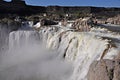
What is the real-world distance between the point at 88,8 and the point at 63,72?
5047 centimetres

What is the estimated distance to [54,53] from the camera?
22672 mm

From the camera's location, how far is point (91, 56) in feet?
51.1

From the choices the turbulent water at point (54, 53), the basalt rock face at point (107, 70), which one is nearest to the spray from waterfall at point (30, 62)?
the turbulent water at point (54, 53)

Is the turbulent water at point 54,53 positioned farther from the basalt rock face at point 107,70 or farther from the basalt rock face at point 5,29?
the basalt rock face at point 107,70

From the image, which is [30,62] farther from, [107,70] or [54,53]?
[107,70]

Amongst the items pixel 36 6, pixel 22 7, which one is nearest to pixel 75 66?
pixel 22 7

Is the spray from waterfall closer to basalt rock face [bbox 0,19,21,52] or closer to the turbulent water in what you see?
the turbulent water

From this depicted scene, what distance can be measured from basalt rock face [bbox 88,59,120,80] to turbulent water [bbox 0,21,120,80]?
8.99 ft

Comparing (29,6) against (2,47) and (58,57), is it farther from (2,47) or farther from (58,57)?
(58,57)

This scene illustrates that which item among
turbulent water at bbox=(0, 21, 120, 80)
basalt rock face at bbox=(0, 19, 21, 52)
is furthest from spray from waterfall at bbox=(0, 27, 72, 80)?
basalt rock face at bbox=(0, 19, 21, 52)

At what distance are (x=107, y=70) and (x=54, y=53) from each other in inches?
521

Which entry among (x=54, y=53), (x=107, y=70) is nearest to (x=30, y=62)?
(x=54, y=53)

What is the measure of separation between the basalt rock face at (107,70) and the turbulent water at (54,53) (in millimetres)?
2739

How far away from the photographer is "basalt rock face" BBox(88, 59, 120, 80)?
934 centimetres
